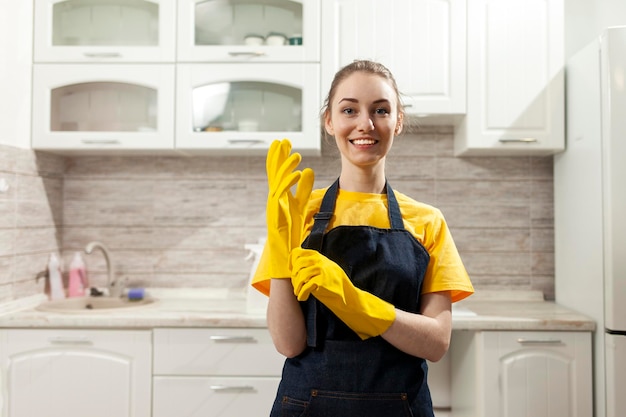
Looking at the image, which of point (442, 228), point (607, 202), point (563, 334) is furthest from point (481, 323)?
point (442, 228)

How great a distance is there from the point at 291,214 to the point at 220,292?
5.29 feet

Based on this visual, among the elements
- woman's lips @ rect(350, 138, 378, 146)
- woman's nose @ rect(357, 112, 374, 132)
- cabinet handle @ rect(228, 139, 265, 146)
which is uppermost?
cabinet handle @ rect(228, 139, 265, 146)

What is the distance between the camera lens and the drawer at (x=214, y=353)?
79.7 inches

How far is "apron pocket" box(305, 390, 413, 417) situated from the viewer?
1.06m

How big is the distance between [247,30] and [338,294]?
1.64 meters

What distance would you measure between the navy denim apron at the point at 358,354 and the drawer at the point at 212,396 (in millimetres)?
966

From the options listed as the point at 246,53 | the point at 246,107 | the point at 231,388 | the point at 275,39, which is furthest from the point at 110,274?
the point at 275,39

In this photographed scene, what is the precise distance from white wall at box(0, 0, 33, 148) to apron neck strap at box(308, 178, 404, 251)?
5.04ft

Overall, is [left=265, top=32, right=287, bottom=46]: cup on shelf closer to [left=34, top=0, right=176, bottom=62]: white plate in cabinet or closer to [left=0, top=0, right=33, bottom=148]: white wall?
[left=34, top=0, right=176, bottom=62]: white plate in cabinet

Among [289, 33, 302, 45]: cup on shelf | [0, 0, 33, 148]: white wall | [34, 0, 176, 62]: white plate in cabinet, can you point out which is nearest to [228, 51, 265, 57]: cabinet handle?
[289, 33, 302, 45]: cup on shelf

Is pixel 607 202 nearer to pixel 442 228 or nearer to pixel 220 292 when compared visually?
pixel 442 228

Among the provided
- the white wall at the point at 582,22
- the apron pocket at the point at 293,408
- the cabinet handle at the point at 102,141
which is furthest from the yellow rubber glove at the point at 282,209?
the white wall at the point at 582,22

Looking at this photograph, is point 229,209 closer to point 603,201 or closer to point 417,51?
point 417,51

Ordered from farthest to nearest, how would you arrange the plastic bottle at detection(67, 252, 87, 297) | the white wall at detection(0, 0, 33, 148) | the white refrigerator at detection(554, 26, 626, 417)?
the plastic bottle at detection(67, 252, 87, 297), the white wall at detection(0, 0, 33, 148), the white refrigerator at detection(554, 26, 626, 417)
